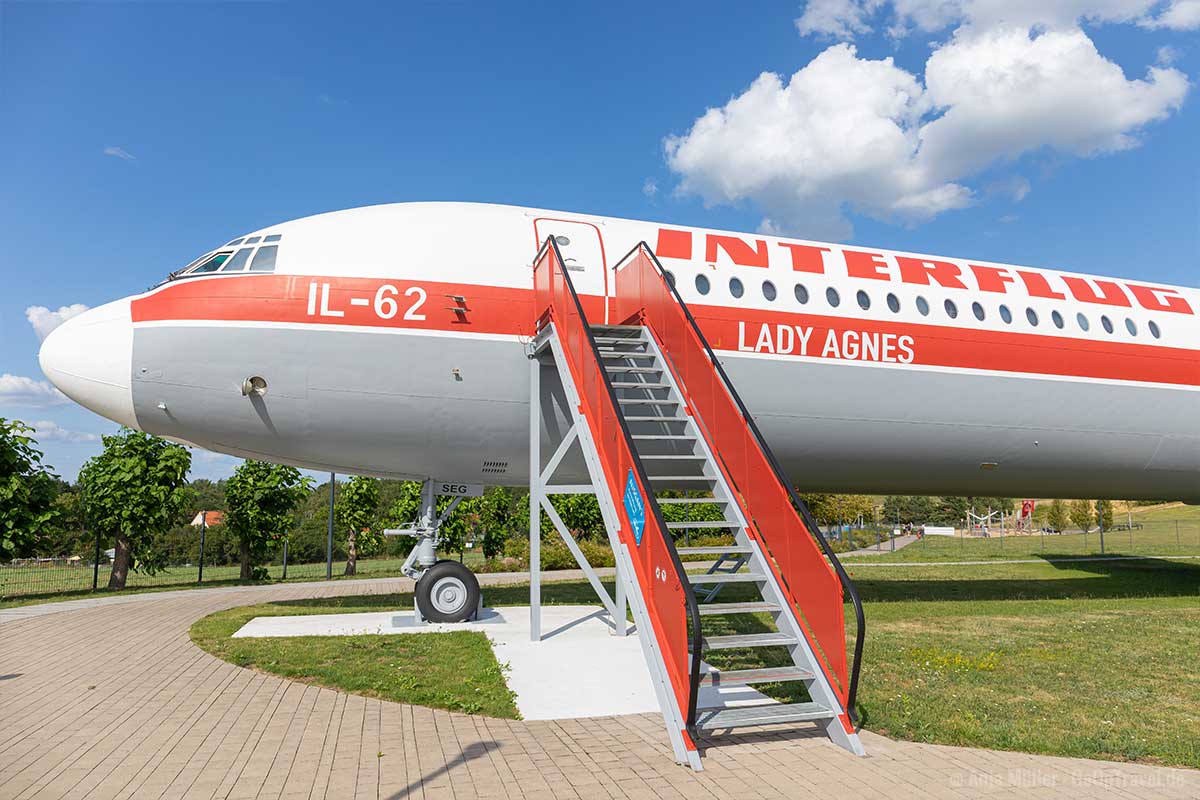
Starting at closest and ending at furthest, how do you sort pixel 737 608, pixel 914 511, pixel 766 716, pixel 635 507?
pixel 766 716 < pixel 635 507 < pixel 737 608 < pixel 914 511

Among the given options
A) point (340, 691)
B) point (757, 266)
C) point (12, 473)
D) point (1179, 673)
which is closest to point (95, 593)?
point (12, 473)

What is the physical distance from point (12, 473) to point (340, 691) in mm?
14091

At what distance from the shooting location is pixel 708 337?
1148cm

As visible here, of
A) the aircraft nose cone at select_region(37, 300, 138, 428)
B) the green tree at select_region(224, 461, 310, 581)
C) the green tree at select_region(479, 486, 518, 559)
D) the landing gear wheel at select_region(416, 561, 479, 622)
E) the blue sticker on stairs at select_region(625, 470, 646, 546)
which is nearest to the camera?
the blue sticker on stairs at select_region(625, 470, 646, 546)

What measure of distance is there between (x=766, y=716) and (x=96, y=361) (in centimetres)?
944

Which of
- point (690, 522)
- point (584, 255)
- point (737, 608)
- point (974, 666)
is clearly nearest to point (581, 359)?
point (690, 522)

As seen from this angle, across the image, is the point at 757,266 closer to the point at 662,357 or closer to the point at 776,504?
the point at 662,357

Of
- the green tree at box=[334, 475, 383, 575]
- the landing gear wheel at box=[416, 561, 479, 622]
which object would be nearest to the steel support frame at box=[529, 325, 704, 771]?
the landing gear wheel at box=[416, 561, 479, 622]

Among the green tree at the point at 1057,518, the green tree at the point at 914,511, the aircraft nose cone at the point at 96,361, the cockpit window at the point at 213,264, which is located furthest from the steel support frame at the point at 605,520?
the green tree at the point at 914,511

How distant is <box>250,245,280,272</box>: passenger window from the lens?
1080 centimetres

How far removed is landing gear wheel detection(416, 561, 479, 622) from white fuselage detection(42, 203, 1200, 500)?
5.05 ft

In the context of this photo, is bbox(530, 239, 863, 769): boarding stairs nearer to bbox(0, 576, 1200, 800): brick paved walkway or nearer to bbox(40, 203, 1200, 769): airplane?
bbox(40, 203, 1200, 769): airplane

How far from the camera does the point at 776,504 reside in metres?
7.71

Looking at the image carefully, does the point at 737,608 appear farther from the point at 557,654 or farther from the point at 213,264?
the point at 213,264
